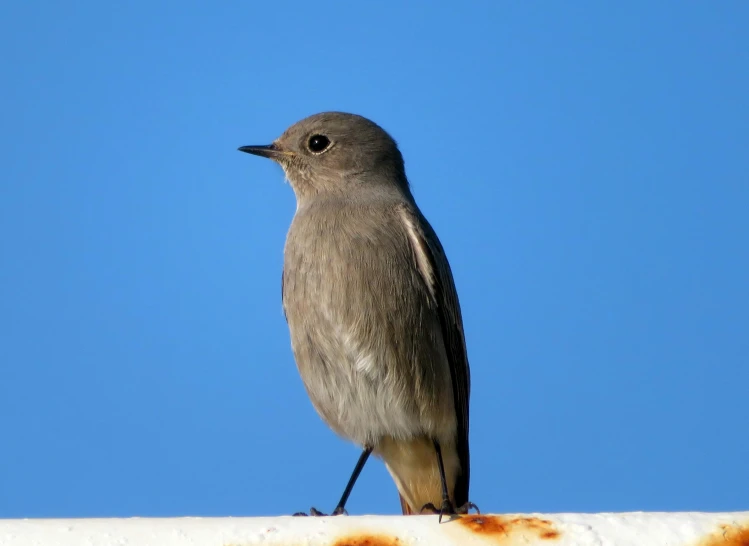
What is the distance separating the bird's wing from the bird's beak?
1.45 m

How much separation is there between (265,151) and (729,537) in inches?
211

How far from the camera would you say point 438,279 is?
614 centimetres

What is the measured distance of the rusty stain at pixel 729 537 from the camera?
287 centimetres

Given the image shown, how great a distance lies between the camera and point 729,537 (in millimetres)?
2875

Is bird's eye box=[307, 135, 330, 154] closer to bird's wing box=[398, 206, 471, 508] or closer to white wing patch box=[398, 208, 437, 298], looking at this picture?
bird's wing box=[398, 206, 471, 508]

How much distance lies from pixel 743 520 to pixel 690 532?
0.17 m

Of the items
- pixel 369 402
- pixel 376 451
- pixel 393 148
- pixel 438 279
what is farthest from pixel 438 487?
pixel 393 148

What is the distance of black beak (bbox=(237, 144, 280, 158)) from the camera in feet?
24.9

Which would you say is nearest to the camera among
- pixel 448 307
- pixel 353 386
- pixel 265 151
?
pixel 353 386

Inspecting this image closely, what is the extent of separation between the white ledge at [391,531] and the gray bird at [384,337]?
8.23 ft

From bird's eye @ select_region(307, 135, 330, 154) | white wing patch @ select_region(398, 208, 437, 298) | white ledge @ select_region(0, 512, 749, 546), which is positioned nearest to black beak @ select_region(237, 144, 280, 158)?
bird's eye @ select_region(307, 135, 330, 154)

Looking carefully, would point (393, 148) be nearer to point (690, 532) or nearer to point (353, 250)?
point (353, 250)

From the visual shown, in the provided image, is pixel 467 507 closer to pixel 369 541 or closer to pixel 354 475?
pixel 354 475

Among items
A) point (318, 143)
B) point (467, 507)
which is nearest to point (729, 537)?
point (467, 507)
